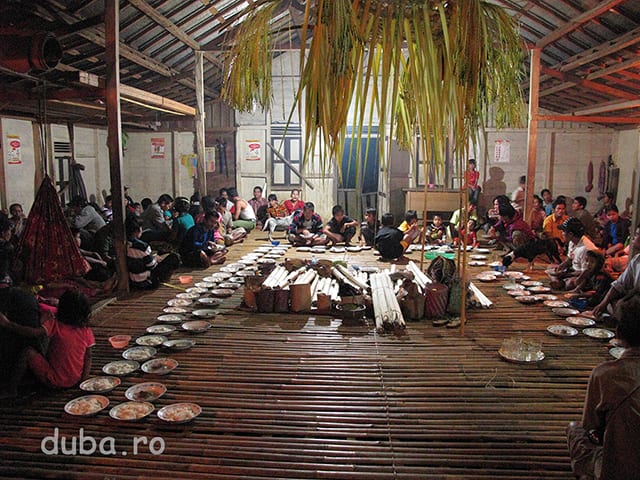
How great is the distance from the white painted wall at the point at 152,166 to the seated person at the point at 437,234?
803 cm

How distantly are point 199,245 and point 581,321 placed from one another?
17.6 feet

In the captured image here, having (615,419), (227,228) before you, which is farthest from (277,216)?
(615,419)

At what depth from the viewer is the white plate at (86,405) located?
3283 mm

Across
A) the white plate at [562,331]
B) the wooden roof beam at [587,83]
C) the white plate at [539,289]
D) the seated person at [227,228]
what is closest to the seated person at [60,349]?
the white plate at [562,331]

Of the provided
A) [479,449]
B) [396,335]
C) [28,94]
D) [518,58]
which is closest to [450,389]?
[479,449]

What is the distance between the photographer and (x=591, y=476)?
2.33 m

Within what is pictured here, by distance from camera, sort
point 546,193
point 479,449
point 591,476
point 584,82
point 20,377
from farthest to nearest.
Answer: point 546,193, point 584,82, point 20,377, point 479,449, point 591,476

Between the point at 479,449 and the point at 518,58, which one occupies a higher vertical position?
the point at 518,58

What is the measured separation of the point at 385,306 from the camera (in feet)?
17.4

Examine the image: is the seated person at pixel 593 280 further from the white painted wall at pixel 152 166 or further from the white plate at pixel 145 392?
the white painted wall at pixel 152 166

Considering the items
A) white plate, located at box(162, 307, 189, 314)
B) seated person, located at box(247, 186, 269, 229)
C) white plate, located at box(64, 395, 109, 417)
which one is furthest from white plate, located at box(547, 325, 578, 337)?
seated person, located at box(247, 186, 269, 229)

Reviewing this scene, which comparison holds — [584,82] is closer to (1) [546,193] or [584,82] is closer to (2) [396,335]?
(1) [546,193]

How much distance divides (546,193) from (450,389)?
29.0 ft

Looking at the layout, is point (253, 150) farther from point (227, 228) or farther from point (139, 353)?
point (139, 353)
